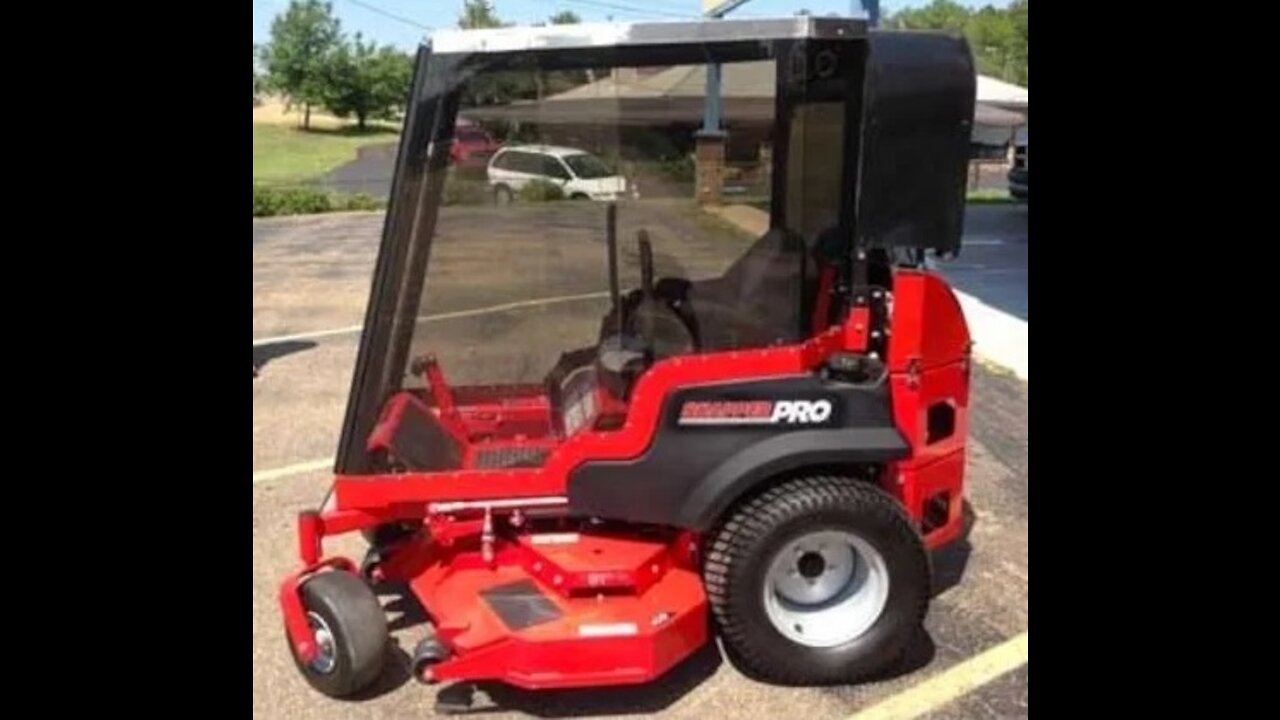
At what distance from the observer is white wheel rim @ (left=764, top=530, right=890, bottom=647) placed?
149 inches

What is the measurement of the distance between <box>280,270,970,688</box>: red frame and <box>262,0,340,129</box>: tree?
62.7 m

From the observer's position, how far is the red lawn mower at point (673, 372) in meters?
3.60

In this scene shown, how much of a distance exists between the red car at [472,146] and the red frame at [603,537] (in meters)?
0.78

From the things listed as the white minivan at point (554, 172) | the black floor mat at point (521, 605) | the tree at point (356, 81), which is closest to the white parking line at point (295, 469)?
the black floor mat at point (521, 605)

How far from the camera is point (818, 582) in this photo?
387 cm

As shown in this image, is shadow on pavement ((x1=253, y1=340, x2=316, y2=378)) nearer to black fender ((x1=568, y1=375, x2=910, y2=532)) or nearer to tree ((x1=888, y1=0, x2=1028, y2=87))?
black fender ((x1=568, y1=375, x2=910, y2=532))

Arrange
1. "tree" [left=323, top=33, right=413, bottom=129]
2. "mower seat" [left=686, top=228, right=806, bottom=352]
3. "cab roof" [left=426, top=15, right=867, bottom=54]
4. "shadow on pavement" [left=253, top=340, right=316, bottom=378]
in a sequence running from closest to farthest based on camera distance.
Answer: "cab roof" [left=426, top=15, right=867, bottom=54]
"mower seat" [left=686, top=228, right=806, bottom=352]
"shadow on pavement" [left=253, top=340, right=316, bottom=378]
"tree" [left=323, top=33, right=413, bottom=129]

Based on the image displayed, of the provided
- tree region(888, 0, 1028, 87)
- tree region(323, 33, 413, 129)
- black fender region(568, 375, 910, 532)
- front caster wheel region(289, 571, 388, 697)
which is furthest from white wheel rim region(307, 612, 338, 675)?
tree region(323, 33, 413, 129)

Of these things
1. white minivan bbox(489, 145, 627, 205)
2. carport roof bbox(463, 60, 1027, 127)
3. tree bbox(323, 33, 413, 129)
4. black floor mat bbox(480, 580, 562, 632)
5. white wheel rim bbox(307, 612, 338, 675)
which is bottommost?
white wheel rim bbox(307, 612, 338, 675)
